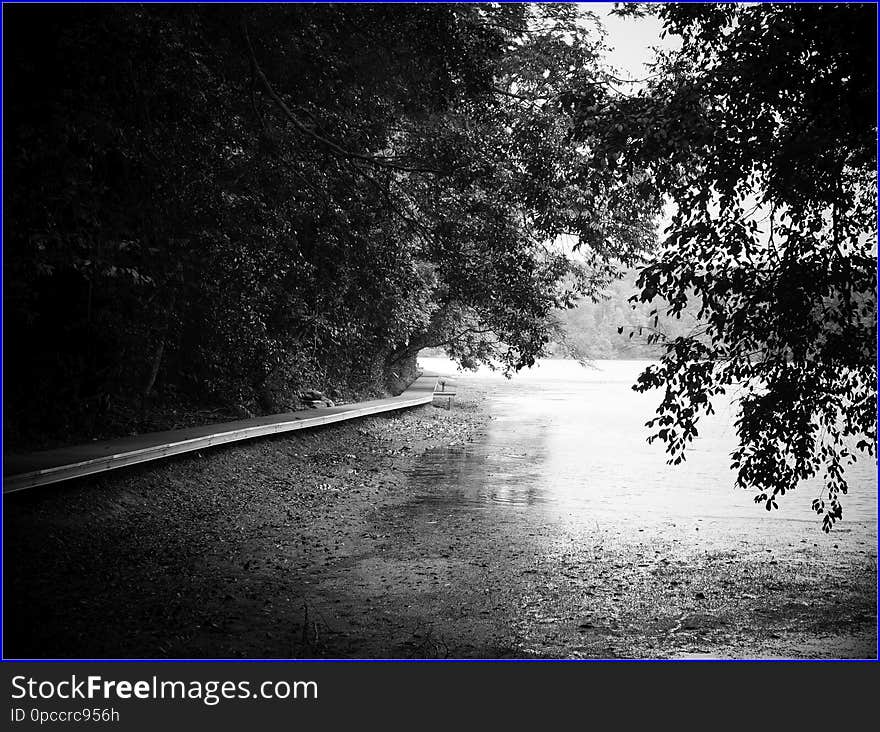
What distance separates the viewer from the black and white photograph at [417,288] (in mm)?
5016

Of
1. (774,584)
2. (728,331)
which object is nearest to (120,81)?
(728,331)

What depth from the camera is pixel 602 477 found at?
1320 centimetres

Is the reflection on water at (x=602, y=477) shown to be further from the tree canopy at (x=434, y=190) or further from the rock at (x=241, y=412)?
the rock at (x=241, y=412)

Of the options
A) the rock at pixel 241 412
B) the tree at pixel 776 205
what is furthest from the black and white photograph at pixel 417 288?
the rock at pixel 241 412

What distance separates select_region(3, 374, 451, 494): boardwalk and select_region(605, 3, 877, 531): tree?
5.23m

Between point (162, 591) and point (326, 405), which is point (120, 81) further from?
point (326, 405)

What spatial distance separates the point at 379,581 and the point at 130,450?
355 centimetres

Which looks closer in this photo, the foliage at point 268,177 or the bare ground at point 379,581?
the bare ground at point 379,581

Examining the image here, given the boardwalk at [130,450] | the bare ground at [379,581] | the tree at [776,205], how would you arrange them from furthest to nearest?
the boardwalk at [130,450], the bare ground at [379,581], the tree at [776,205]

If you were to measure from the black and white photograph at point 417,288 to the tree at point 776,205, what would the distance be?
0.08ft

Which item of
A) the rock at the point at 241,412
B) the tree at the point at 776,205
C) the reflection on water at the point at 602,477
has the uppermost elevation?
the tree at the point at 776,205

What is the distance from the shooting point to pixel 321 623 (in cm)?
556

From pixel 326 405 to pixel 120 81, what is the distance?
12.1 metres

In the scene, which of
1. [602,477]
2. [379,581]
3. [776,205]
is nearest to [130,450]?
[379,581]
